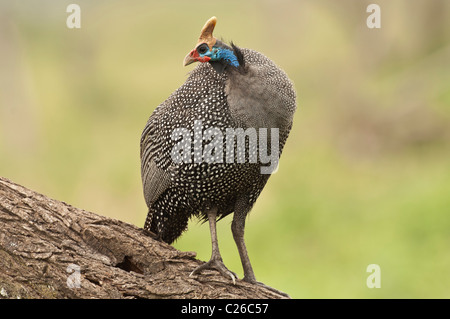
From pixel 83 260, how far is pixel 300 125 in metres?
6.75

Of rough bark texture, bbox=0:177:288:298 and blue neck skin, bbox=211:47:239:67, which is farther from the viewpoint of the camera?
blue neck skin, bbox=211:47:239:67

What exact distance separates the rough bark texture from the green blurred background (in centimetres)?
280

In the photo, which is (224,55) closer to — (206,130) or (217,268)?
(206,130)

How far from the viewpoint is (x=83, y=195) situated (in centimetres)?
798

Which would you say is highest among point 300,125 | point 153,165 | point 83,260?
point 300,125

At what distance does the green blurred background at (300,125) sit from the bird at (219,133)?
2.63 meters

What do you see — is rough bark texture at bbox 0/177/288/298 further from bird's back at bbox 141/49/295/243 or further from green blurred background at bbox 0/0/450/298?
green blurred background at bbox 0/0/450/298

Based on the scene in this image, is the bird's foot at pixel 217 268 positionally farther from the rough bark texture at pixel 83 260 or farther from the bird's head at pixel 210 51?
the bird's head at pixel 210 51

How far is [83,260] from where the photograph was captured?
3141 mm

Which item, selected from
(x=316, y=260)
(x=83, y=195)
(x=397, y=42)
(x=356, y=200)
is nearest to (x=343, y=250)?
(x=316, y=260)

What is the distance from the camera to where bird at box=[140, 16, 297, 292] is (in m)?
3.29

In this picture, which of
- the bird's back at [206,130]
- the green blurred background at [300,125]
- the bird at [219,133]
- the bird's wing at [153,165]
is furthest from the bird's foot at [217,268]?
the green blurred background at [300,125]

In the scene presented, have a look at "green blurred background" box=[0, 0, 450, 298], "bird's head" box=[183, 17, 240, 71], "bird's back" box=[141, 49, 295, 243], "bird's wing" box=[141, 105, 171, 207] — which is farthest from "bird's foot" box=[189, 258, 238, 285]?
"green blurred background" box=[0, 0, 450, 298]

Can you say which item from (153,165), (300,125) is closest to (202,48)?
(153,165)
